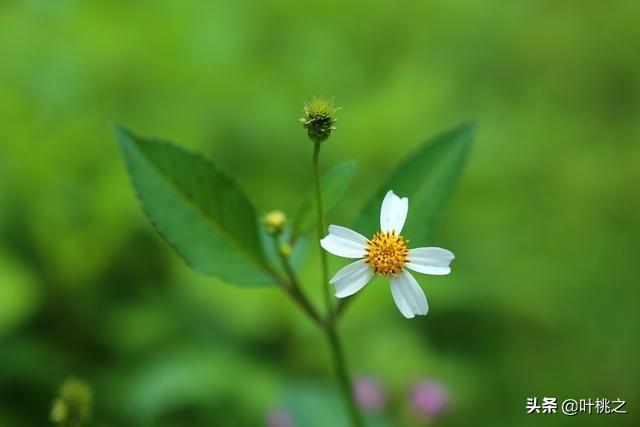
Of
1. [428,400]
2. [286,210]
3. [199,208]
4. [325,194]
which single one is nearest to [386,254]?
[325,194]

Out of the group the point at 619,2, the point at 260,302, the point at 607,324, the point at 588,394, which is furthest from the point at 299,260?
the point at 619,2

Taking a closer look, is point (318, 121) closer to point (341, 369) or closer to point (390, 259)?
point (390, 259)

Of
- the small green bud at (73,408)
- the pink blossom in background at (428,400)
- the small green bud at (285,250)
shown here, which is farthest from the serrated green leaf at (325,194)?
the pink blossom in background at (428,400)

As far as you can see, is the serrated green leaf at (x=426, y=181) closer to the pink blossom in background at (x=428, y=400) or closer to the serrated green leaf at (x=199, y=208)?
the serrated green leaf at (x=199, y=208)

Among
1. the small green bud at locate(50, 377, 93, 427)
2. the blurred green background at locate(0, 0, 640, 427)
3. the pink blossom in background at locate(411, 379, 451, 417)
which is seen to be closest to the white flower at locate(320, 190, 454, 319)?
the small green bud at locate(50, 377, 93, 427)

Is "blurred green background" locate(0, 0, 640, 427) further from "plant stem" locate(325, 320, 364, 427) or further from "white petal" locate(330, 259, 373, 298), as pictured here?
"white petal" locate(330, 259, 373, 298)

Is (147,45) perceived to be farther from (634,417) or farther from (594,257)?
(634,417)
